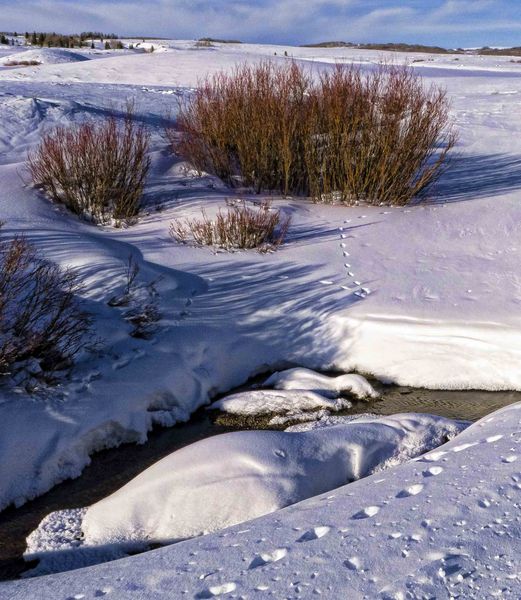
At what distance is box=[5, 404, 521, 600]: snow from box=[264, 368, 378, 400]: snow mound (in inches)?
84.3

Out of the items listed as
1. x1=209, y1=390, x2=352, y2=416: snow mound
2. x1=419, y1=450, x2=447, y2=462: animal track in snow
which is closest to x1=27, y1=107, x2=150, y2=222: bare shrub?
x1=209, y1=390, x2=352, y2=416: snow mound

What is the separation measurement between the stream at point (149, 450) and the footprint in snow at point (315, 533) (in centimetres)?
164

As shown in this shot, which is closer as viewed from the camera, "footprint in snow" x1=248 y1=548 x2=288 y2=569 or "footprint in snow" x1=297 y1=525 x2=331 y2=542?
"footprint in snow" x1=248 y1=548 x2=288 y2=569

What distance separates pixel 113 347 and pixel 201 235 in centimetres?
234

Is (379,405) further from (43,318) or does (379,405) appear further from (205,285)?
(43,318)

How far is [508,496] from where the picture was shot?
3.33 metres

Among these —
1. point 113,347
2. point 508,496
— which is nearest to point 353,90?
point 113,347

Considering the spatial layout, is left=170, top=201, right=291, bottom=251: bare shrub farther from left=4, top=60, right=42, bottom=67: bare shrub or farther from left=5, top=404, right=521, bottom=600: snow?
left=4, top=60, right=42, bottom=67: bare shrub

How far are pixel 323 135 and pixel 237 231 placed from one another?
2463 mm

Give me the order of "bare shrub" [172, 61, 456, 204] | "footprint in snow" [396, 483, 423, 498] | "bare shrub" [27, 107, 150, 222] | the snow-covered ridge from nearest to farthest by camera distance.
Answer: "footprint in snow" [396, 483, 423, 498] < the snow-covered ridge < "bare shrub" [27, 107, 150, 222] < "bare shrub" [172, 61, 456, 204]

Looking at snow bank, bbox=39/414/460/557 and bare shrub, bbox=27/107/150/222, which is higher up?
bare shrub, bbox=27/107/150/222

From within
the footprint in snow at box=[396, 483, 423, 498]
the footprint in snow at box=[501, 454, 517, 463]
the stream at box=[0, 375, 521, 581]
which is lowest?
the stream at box=[0, 375, 521, 581]

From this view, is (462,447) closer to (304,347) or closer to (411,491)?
(411,491)

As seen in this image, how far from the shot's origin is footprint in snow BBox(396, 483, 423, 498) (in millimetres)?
3477
